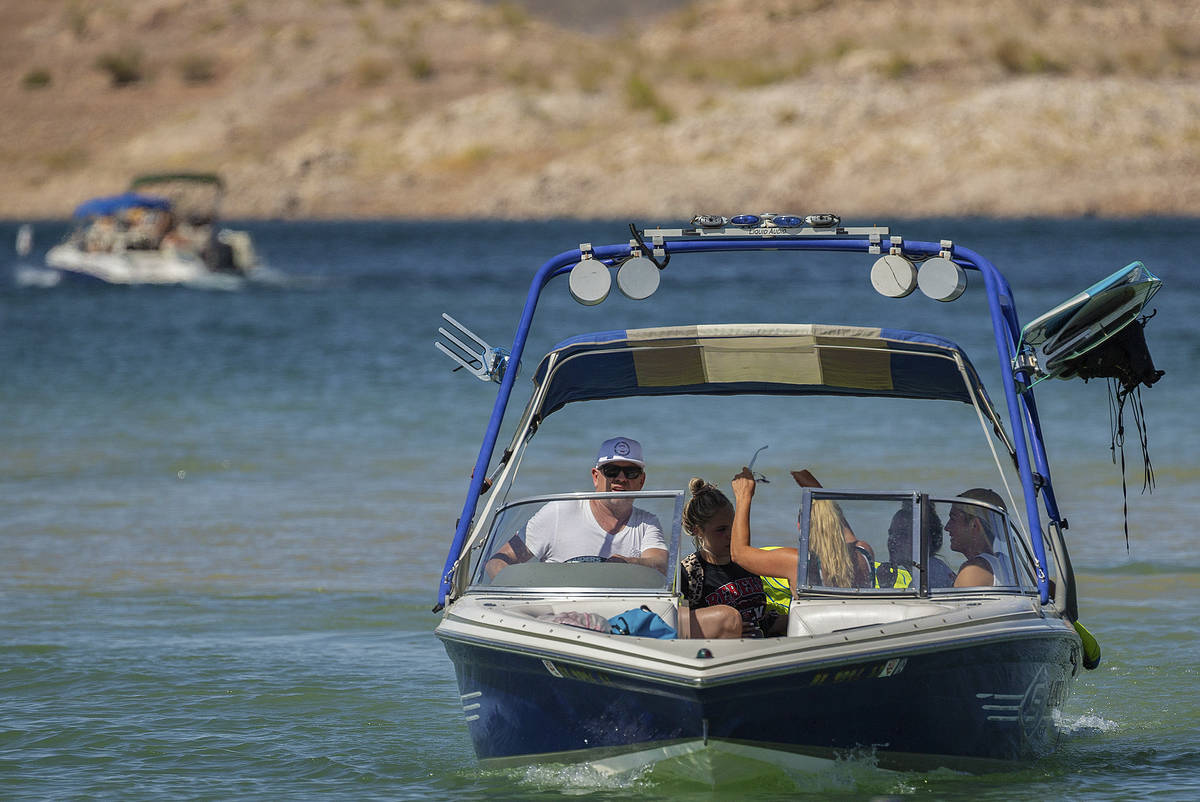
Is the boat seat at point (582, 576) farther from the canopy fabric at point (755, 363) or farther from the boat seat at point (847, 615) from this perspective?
the canopy fabric at point (755, 363)

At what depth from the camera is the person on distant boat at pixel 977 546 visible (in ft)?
22.9

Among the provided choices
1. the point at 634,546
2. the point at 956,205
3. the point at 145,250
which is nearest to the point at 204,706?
the point at 634,546

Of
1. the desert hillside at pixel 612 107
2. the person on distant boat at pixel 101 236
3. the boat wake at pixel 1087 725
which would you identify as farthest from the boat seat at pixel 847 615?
the desert hillside at pixel 612 107

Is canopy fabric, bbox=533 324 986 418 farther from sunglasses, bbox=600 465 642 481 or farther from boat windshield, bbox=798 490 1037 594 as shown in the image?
boat windshield, bbox=798 490 1037 594

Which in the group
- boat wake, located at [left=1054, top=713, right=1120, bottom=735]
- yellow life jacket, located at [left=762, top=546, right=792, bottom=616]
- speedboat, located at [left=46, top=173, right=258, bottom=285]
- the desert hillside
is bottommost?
boat wake, located at [left=1054, top=713, right=1120, bottom=735]

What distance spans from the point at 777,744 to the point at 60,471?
464 inches

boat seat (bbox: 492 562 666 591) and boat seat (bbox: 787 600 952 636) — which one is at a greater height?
boat seat (bbox: 492 562 666 591)

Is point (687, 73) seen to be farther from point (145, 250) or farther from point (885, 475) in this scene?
point (885, 475)

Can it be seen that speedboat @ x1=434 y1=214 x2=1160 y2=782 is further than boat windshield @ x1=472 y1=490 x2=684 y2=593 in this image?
No

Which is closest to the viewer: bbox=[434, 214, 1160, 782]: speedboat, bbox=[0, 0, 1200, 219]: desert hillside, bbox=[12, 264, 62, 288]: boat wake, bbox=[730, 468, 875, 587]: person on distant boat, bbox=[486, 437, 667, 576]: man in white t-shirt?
bbox=[434, 214, 1160, 782]: speedboat

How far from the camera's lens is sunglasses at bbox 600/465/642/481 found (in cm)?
767

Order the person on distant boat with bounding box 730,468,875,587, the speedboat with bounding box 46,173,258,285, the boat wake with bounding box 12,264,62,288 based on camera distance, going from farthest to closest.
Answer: the boat wake with bounding box 12,264,62,288
the speedboat with bounding box 46,173,258,285
the person on distant boat with bounding box 730,468,875,587

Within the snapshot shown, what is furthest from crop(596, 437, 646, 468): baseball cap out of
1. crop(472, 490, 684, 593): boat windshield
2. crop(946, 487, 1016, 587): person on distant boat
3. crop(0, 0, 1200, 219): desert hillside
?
crop(0, 0, 1200, 219): desert hillside

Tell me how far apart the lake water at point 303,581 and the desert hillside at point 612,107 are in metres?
53.7
